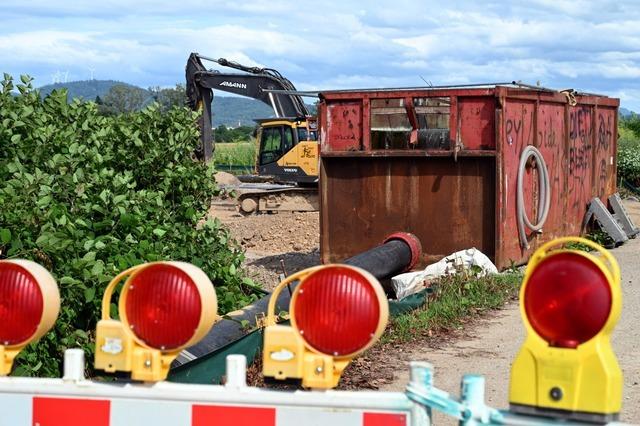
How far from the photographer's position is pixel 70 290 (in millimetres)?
6160

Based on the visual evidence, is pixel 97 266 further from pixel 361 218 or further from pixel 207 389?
pixel 361 218

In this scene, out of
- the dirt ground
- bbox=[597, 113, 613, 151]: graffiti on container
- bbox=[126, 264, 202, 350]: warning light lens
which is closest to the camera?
bbox=[126, 264, 202, 350]: warning light lens

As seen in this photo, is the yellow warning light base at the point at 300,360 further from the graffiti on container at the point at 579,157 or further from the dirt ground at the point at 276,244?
the graffiti on container at the point at 579,157

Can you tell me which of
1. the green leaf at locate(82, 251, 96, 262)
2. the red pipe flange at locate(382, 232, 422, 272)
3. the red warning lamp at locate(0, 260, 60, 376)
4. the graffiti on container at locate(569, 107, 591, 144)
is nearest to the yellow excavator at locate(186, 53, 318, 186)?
the graffiti on container at locate(569, 107, 591, 144)

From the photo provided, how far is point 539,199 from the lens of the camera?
41.5ft

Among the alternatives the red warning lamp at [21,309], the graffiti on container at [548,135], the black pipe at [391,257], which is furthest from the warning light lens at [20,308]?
the graffiti on container at [548,135]

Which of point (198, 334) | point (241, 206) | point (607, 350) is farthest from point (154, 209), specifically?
point (241, 206)

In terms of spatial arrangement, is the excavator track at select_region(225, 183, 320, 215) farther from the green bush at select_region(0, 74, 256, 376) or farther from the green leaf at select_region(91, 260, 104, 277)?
the green leaf at select_region(91, 260, 104, 277)

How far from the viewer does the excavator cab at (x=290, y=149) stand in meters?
29.0

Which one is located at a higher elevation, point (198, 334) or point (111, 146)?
point (111, 146)

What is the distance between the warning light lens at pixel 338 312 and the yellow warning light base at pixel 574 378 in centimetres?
38

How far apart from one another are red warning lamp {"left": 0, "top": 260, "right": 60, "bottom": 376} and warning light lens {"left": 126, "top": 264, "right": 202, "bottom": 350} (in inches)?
10.4

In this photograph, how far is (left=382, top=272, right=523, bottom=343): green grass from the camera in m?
8.02

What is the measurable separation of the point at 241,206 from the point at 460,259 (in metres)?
16.9
